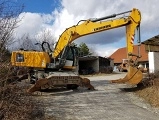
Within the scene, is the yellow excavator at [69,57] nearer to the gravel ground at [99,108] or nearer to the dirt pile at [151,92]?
the dirt pile at [151,92]

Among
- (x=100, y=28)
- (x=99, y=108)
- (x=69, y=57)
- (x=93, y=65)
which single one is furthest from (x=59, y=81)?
(x=93, y=65)

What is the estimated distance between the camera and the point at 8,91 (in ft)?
27.4

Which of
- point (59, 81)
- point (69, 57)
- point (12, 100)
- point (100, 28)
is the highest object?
point (100, 28)

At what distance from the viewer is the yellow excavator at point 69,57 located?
61.8 feet

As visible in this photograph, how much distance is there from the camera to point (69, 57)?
68.9 ft

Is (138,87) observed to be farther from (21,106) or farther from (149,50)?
(21,106)

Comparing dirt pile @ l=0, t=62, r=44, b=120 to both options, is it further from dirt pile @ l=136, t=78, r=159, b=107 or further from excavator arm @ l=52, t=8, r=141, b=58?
excavator arm @ l=52, t=8, r=141, b=58

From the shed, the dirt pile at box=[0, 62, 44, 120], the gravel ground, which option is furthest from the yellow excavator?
the shed

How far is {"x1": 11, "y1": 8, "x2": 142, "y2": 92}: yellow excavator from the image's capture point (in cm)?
1884

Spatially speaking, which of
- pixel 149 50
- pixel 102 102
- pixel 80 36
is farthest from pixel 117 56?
pixel 102 102

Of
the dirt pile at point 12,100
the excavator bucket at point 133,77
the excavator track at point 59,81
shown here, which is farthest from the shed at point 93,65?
the dirt pile at point 12,100

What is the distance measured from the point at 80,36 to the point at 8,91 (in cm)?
1290

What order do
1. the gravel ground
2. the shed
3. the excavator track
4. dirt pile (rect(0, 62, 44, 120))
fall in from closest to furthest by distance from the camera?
1. dirt pile (rect(0, 62, 44, 120))
2. the gravel ground
3. the excavator track
4. the shed

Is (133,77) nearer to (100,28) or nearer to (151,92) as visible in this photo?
(151,92)
